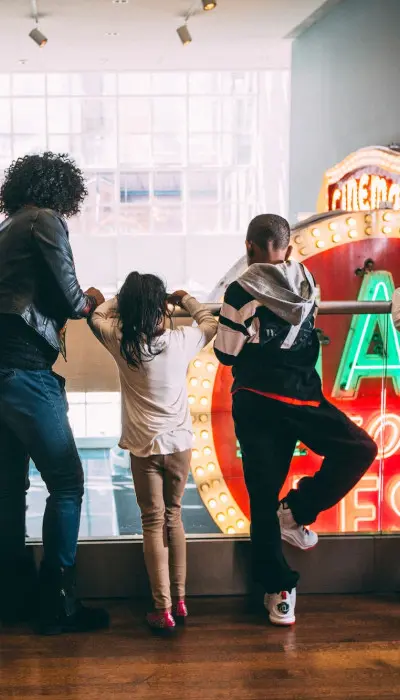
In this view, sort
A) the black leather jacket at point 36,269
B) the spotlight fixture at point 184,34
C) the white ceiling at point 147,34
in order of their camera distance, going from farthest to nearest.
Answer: the spotlight fixture at point 184,34 < the white ceiling at point 147,34 < the black leather jacket at point 36,269

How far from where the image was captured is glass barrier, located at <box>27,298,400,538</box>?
119 inches

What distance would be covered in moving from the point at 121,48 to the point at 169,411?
9133mm

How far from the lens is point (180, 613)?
2748 millimetres

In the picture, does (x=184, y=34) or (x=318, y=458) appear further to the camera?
(x=184, y=34)

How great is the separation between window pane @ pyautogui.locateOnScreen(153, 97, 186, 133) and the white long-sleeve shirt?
11700 mm

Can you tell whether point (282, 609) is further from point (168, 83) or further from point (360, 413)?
point (168, 83)

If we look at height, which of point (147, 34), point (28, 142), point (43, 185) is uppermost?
point (147, 34)

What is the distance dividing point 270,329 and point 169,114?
11.9 meters

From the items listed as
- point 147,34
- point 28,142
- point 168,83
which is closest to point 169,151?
point 168,83

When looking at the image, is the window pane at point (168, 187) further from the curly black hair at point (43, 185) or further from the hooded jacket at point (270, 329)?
the hooded jacket at point (270, 329)

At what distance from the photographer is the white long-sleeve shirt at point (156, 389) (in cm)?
266

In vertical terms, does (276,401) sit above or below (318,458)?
above

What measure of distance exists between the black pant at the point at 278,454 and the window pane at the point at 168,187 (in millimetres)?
11543

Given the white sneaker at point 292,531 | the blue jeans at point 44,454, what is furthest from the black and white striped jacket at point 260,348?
the blue jeans at point 44,454
